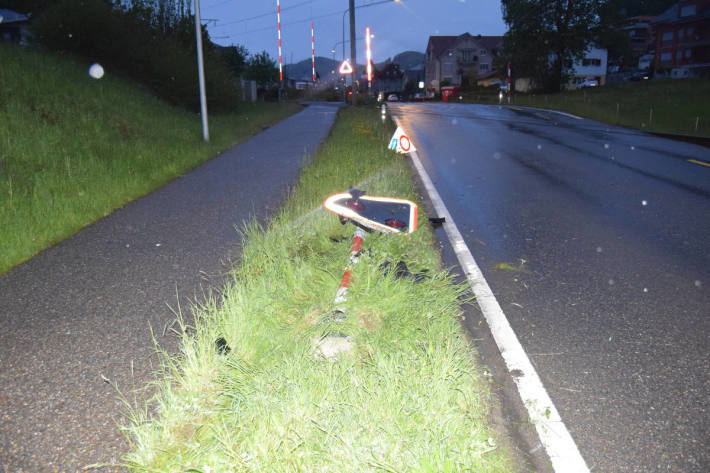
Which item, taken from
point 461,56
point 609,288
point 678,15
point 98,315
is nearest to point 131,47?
point 98,315

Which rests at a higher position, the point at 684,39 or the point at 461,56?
the point at 461,56

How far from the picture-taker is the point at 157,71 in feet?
77.6

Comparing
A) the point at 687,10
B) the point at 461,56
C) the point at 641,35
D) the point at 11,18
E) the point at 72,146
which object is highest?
the point at 641,35

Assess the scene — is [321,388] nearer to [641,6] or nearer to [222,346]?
[222,346]

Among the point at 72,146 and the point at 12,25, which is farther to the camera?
the point at 12,25

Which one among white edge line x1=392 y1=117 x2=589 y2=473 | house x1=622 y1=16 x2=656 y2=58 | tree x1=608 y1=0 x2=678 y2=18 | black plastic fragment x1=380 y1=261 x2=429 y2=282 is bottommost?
white edge line x1=392 y1=117 x2=589 y2=473

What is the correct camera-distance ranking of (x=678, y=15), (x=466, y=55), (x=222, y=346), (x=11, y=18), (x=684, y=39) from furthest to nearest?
1. (x=466, y=55)
2. (x=678, y=15)
3. (x=684, y=39)
4. (x=11, y=18)
5. (x=222, y=346)

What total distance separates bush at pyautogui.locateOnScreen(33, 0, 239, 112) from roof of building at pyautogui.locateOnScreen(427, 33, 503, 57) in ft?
272

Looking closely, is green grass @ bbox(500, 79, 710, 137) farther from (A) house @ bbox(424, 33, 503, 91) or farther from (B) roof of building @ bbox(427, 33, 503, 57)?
(B) roof of building @ bbox(427, 33, 503, 57)

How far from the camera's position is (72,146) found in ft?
38.0

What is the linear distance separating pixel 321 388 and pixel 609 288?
3015 millimetres

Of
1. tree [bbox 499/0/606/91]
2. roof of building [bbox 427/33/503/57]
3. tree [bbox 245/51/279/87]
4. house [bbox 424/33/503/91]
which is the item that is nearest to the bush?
tree [bbox 499/0/606/91]

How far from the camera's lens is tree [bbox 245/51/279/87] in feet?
266

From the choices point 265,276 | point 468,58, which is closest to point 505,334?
point 265,276
